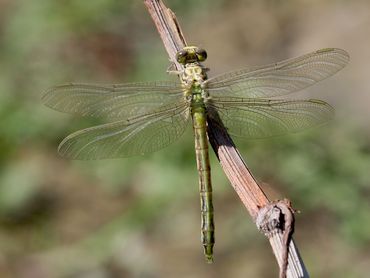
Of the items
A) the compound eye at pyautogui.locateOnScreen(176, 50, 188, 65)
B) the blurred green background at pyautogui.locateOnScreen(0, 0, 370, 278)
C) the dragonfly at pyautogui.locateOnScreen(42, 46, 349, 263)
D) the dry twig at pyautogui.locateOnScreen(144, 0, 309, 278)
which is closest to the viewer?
the dry twig at pyautogui.locateOnScreen(144, 0, 309, 278)

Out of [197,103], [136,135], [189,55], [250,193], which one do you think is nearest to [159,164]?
[136,135]

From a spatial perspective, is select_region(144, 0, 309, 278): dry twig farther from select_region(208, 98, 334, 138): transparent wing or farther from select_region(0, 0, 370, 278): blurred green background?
select_region(0, 0, 370, 278): blurred green background

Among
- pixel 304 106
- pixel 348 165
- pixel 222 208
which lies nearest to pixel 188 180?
pixel 222 208

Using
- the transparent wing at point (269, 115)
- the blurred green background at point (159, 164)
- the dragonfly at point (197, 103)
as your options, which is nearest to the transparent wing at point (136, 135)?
the dragonfly at point (197, 103)

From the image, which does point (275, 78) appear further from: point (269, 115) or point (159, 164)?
point (159, 164)

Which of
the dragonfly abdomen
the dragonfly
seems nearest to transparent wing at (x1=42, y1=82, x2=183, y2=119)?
the dragonfly

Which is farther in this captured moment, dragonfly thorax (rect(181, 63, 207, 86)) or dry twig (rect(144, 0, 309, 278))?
dragonfly thorax (rect(181, 63, 207, 86))

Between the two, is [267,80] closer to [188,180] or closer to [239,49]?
[188,180]

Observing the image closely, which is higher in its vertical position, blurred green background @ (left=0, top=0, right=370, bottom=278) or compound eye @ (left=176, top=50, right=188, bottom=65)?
blurred green background @ (left=0, top=0, right=370, bottom=278)
